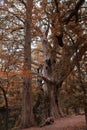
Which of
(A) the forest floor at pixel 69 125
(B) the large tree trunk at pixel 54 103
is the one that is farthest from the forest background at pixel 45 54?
(A) the forest floor at pixel 69 125

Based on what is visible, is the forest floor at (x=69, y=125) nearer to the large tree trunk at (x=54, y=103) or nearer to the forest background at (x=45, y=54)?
the forest background at (x=45, y=54)

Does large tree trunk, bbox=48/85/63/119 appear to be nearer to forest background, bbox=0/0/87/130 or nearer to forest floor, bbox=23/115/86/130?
forest background, bbox=0/0/87/130

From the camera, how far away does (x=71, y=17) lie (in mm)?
9188

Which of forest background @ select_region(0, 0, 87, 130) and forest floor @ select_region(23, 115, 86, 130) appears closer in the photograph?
forest background @ select_region(0, 0, 87, 130)

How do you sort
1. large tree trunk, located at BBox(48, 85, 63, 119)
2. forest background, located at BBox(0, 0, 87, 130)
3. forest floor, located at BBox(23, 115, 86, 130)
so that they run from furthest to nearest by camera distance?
large tree trunk, located at BBox(48, 85, 63, 119) < forest floor, located at BBox(23, 115, 86, 130) < forest background, located at BBox(0, 0, 87, 130)

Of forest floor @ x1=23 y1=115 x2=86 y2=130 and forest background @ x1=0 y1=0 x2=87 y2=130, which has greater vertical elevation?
forest background @ x1=0 y1=0 x2=87 y2=130

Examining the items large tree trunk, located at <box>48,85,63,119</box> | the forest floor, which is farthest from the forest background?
the forest floor

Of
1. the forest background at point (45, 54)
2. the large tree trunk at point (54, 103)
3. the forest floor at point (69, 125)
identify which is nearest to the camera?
the forest background at point (45, 54)

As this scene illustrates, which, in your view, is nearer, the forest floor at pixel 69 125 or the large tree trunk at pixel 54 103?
the forest floor at pixel 69 125

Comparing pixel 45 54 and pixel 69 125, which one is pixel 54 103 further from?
pixel 69 125

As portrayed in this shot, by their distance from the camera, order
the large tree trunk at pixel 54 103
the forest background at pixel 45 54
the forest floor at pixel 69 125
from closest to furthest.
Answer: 1. the forest background at pixel 45 54
2. the forest floor at pixel 69 125
3. the large tree trunk at pixel 54 103

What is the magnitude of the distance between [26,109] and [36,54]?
11.6 metres

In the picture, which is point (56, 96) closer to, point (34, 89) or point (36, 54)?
point (34, 89)

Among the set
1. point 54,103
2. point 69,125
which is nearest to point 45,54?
point 54,103
